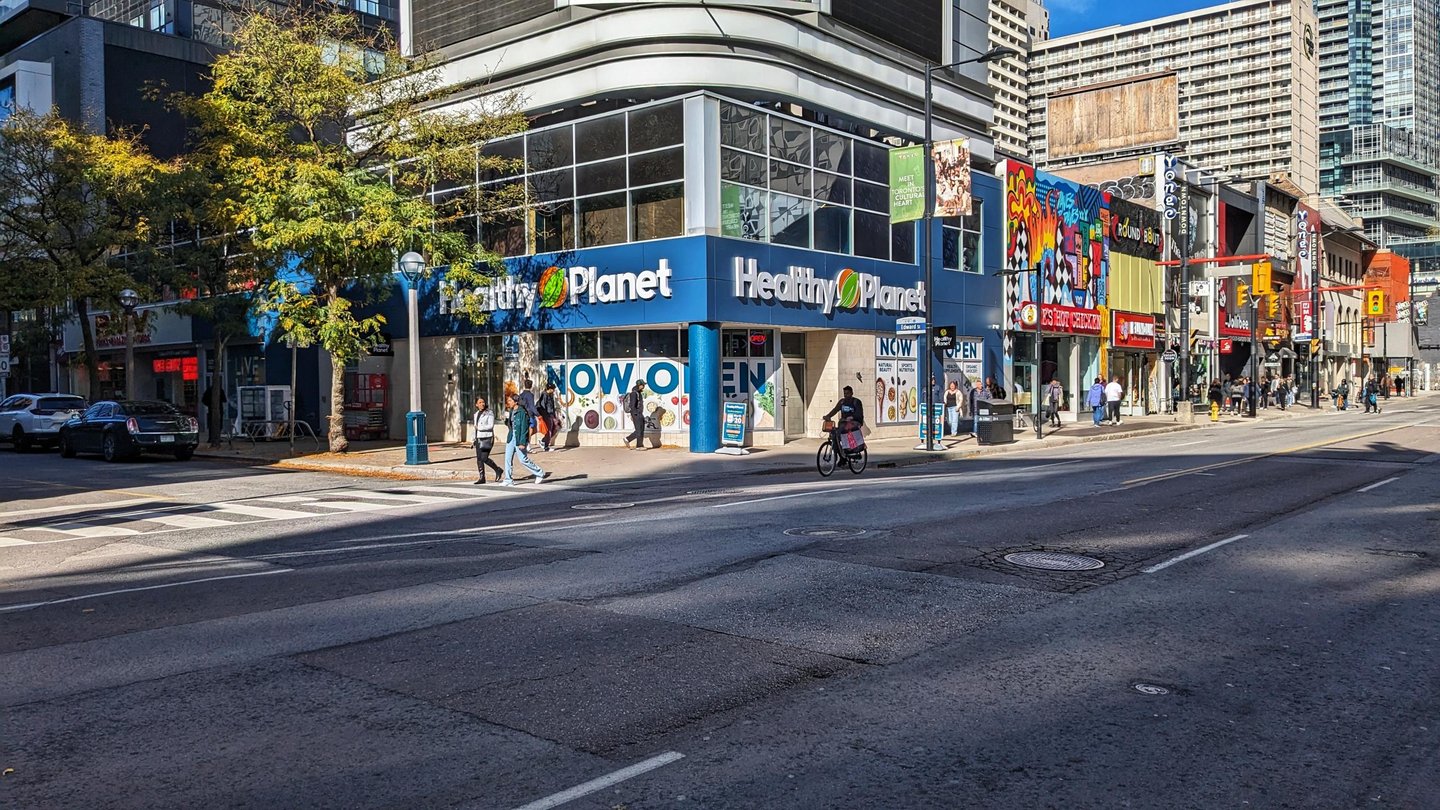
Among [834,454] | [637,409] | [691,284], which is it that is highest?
[691,284]

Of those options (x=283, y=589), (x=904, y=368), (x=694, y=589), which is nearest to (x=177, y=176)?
(x=904, y=368)

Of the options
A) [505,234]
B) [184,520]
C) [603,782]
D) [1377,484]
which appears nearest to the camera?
[603,782]

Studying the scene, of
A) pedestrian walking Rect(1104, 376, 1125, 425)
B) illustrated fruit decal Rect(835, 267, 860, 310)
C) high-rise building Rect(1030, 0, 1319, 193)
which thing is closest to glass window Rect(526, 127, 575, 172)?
illustrated fruit decal Rect(835, 267, 860, 310)

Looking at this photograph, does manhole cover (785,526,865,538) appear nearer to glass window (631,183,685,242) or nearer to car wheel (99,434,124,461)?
glass window (631,183,685,242)

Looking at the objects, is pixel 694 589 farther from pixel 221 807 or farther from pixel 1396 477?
pixel 1396 477

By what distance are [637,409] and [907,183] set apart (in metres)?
9.89

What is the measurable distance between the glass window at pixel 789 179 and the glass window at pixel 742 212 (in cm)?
72

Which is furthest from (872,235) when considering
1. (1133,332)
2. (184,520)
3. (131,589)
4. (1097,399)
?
(131,589)

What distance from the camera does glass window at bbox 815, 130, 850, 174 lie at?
98.5 feet

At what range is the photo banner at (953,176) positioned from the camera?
94.2ft

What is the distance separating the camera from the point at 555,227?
98.2 feet

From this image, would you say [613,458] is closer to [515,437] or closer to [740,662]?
[515,437]

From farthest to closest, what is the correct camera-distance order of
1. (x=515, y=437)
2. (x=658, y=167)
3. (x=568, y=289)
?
1. (x=568, y=289)
2. (x=658, y=167)
3. (x=515, y=437)

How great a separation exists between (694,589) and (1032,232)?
34652mm
